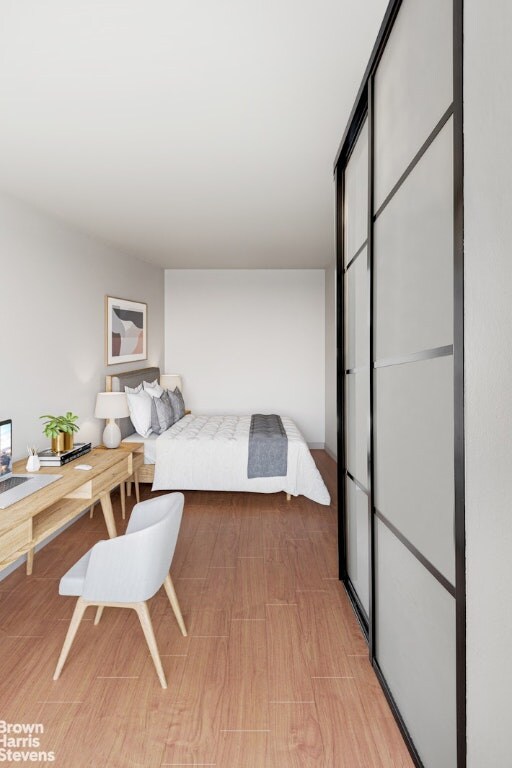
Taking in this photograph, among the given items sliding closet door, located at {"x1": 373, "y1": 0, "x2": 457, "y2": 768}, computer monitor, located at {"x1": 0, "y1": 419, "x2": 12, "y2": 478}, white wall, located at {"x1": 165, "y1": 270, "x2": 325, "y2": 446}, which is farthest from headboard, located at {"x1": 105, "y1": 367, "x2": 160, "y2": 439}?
sliding closet door, located at {"x1": 373, "y1": 0, "x2": 457, "y2": 768}

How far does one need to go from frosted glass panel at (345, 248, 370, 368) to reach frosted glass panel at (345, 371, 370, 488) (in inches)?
3.9

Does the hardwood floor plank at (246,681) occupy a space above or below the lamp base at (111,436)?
below

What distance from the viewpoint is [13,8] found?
5.04 feet

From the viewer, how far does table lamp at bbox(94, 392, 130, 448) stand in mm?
4023

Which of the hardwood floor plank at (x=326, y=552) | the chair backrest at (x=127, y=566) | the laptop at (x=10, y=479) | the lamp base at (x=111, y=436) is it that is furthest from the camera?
the lamp base at (x=111, y=436)

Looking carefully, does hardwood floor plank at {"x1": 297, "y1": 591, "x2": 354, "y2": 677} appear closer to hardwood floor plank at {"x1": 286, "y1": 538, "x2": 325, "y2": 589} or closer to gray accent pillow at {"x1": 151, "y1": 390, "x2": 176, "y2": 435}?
hardwood floor plank at {"x1": 286, "y1": 538, "x2": 325, "y2": 589}

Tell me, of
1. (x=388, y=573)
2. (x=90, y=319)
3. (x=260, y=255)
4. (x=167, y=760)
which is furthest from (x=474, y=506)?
(x=260, y=255)

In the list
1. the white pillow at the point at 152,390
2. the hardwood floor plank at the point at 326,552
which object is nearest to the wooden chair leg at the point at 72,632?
the hardwood floor plank at the point at 326,552

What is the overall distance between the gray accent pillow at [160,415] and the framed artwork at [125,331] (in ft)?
1.97

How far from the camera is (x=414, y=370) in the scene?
4.95 feet

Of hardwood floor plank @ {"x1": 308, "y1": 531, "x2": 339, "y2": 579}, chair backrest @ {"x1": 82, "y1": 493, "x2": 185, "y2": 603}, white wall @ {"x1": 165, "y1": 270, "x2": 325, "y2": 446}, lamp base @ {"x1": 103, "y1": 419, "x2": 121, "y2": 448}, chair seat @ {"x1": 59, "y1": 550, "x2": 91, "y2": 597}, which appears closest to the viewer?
chair backrest @ {"x1": 82, "y1": 493, "x2": 185, "y2": 603}

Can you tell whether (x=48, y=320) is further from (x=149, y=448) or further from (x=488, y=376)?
(x=488, y=376)

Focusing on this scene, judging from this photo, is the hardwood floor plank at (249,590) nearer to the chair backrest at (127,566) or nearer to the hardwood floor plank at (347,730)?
the hardwood floor plank at (347,730)

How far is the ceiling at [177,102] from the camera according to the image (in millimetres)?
1593
